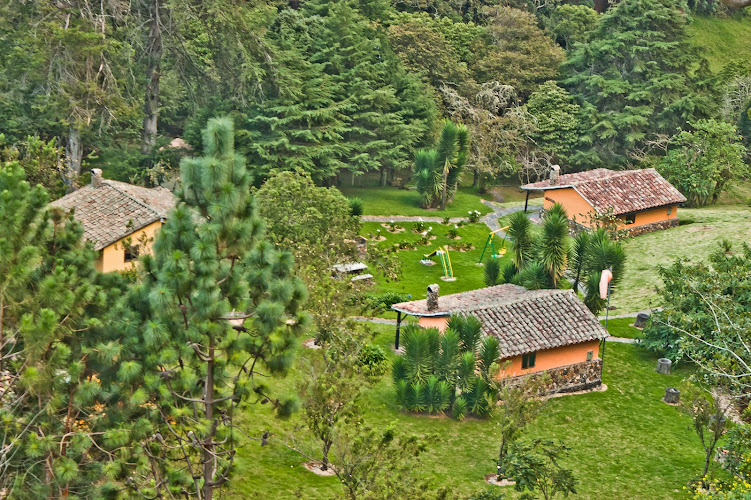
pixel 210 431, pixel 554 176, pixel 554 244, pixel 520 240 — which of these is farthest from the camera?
pixel 554 176

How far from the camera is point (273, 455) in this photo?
31.4 meters

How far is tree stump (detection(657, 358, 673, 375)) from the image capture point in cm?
4012

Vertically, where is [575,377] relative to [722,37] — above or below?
below

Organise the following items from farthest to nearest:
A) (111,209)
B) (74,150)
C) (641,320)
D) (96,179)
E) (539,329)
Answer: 1. (74,150)
2. (96,179)
3. (641,320)
4. (111,209)
5. (539,329)

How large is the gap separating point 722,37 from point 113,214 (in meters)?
62.8

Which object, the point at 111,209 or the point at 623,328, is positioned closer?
the point at 111,209

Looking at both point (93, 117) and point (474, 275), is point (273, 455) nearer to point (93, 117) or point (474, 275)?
point (474, 275)

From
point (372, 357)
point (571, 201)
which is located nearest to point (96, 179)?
point (372, 357)

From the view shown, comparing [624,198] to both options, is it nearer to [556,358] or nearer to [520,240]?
[520,240]

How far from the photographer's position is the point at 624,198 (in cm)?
5669

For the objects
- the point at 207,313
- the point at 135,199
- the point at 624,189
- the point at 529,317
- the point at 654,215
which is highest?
the point at 207,313

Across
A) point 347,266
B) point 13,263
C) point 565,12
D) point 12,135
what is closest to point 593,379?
point 347,266

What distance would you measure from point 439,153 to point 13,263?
141 ft

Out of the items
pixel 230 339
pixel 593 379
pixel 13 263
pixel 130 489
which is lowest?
pixel 593 379
